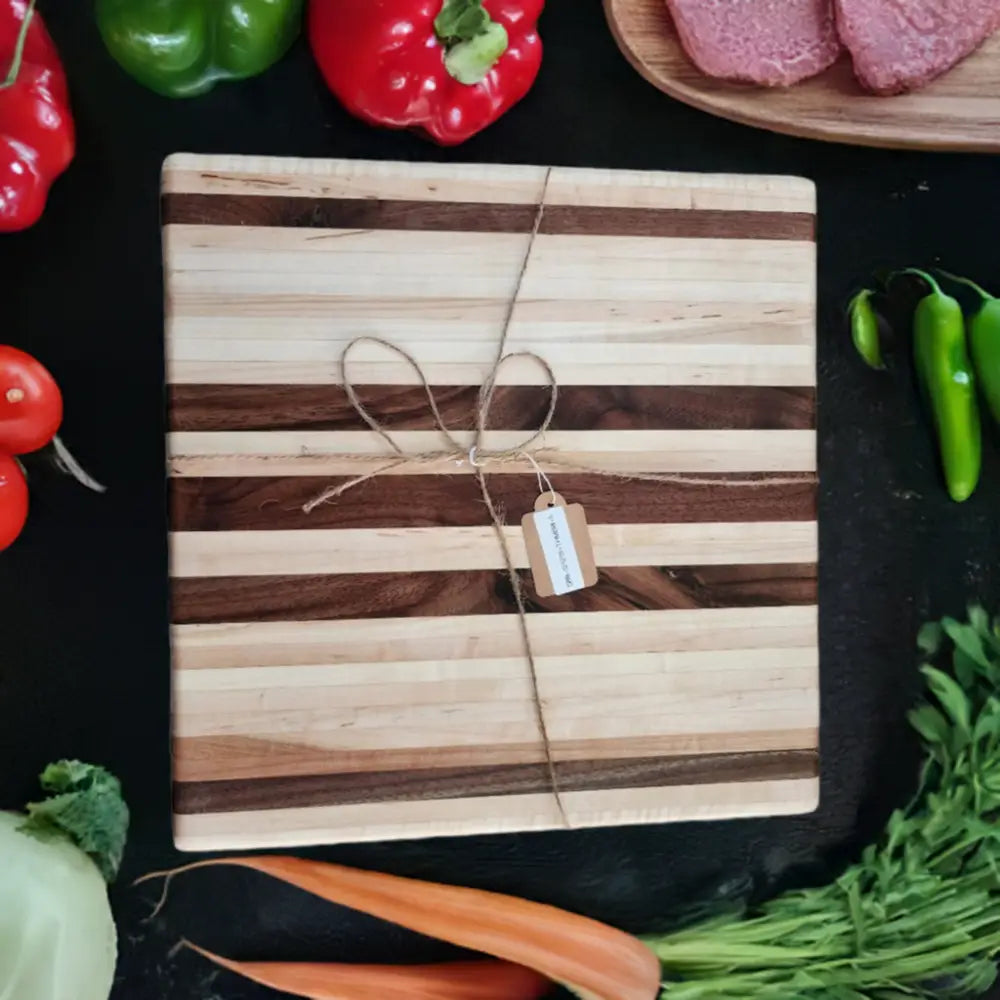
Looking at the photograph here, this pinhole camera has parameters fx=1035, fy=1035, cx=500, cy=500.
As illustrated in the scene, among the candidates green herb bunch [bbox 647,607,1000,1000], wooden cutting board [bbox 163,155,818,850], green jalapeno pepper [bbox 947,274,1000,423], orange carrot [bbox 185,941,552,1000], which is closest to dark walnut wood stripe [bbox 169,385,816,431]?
wooden cutting board [bbox 163,155,818,850]

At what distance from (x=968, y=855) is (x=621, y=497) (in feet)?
1.76

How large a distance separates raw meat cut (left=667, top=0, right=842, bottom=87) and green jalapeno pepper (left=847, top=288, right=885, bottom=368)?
0.23m

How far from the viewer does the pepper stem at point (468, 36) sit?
0.85 m

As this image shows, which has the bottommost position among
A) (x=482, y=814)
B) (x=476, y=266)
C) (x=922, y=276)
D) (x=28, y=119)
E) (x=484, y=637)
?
(x=482, y=814)

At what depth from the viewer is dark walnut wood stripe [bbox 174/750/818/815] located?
0.85 meters

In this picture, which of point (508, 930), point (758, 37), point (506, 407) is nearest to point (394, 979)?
point (508, 930)

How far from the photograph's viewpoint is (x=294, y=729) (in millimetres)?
853

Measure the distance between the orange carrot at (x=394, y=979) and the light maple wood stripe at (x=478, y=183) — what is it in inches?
28.1

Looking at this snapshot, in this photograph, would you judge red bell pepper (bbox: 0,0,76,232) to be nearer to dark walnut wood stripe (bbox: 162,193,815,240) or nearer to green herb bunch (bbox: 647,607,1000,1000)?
dark walnut wood stripe (bbox: 162,193,815,240)

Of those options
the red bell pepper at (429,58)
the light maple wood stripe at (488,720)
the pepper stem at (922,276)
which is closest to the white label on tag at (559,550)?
the light maple wood stripe at (488,720)

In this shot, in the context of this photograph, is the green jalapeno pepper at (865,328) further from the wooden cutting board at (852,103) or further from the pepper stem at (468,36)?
the pepper stem at (468,36)

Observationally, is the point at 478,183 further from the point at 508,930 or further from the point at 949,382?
the point at 508,930

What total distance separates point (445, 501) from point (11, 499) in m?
0.37

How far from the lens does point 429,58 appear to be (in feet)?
2.87
